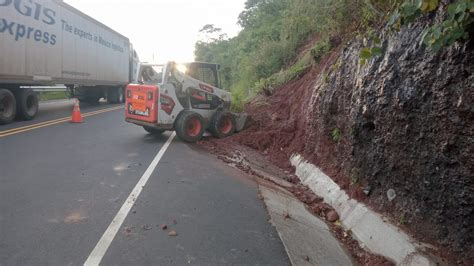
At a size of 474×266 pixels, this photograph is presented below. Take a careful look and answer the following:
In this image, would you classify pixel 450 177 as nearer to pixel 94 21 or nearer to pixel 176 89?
pixel 176 89

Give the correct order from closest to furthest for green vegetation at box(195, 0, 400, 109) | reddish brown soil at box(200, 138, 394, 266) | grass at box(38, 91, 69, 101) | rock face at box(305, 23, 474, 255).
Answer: rock face at box(305, 23, 474, 255) → reddish brown soil at box(200, 138, 394, 266) → green vegetation at box(195, 0, 400, 109) → grass at box(38, 91, 69, 101)

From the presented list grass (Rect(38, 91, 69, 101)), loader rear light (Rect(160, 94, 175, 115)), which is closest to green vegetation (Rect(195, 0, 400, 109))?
loader rear light (Rect(160, 94, 175, 115))

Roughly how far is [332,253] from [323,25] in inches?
275

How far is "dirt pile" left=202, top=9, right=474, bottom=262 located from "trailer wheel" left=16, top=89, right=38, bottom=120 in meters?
10.3

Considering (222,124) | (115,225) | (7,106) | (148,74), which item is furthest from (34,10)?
(115,225)

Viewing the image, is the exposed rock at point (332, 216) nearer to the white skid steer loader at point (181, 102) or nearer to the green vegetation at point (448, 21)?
the green vegetation at point (448, 21)

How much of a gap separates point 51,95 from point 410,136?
86.4 feet

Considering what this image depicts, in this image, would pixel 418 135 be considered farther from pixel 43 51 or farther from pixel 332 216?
pixel 43 51

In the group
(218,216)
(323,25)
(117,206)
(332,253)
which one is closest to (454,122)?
(332,253)

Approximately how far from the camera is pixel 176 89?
11.2m

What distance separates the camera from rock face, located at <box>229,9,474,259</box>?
4234 millimetres

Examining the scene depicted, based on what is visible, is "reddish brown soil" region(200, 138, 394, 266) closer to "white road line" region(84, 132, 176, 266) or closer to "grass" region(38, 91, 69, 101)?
"white road line" region(84, 132, 176, 266)

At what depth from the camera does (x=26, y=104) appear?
46.7 feet

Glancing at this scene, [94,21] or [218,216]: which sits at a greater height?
[94,21]
